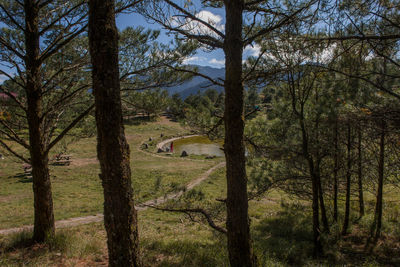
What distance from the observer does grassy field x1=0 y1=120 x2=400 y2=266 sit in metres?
4.36

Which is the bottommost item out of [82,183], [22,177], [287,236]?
[287,236]

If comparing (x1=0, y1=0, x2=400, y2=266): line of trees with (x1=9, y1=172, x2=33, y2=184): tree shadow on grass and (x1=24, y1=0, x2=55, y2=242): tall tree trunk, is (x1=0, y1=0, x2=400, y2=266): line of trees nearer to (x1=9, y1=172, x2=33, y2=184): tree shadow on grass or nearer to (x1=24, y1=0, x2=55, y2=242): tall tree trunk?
(x1=24, y1=0, x2=55, y2=242): tall tree trunk

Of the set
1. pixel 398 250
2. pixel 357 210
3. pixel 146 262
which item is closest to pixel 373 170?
pixel 398 250

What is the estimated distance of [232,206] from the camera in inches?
123

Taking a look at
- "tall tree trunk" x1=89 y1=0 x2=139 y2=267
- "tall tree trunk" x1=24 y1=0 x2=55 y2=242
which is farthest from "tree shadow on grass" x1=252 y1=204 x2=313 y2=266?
"tall tree trunk" x1=24 y1=0 x2=55 y2=242

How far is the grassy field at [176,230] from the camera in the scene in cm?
436

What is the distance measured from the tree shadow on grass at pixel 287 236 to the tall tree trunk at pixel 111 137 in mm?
3944

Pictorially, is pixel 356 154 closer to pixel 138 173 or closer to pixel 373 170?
pixel 373 170

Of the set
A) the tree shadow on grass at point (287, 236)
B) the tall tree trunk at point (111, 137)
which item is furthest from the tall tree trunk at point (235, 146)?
the tree shadow on grass at point (287, 236)

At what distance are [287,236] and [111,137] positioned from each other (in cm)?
770

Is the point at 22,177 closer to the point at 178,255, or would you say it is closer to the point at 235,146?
the point at 178,255

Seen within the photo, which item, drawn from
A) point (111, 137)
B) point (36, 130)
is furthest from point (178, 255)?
point (36, 130)

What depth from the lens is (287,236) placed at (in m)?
8.21

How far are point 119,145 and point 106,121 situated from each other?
0.26 meters
